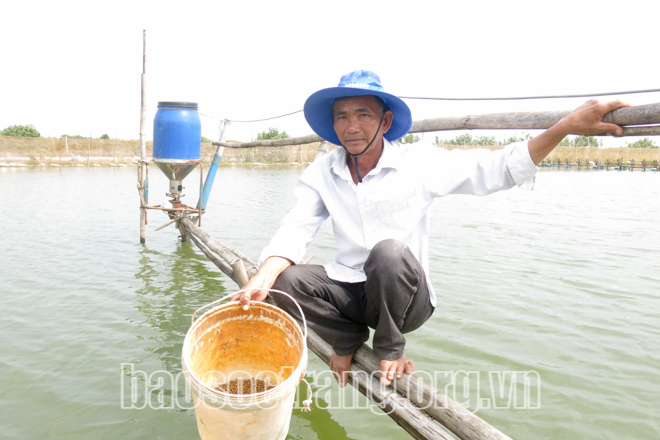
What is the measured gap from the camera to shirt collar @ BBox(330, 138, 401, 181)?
1941 mm

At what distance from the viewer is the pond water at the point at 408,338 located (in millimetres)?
2486

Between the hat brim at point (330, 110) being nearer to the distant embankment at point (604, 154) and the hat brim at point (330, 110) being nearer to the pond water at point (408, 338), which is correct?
the pond water at point (408, 338)

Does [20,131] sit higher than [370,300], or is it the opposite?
[20,131]

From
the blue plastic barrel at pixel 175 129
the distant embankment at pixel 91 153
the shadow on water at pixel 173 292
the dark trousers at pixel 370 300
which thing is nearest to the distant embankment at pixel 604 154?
the distant embankment at pixel 91 153

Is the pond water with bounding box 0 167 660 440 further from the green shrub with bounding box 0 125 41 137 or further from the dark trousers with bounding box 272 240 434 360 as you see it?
the green shrub with bounding box 0 125 41 137

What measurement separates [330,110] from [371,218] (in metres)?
0.65

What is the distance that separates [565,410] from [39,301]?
4.58m

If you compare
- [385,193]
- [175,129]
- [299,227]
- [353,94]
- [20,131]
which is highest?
[20,131]

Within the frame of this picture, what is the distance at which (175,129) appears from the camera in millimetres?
5996

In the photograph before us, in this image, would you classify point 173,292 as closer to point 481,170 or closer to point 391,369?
point 391,369

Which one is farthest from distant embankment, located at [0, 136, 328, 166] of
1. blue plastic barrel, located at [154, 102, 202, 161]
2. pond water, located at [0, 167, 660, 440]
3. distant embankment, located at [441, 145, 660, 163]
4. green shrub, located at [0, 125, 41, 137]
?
distant embankment, located at [441, 145, 660, 163]

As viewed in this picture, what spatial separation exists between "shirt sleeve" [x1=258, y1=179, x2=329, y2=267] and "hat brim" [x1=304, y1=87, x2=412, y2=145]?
36cm

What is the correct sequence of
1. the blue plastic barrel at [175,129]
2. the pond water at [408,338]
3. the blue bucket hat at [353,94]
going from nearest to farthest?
the blue bucket hat at [353,94], the pond water at [408,338], the blue plastic barrel at [175,129]

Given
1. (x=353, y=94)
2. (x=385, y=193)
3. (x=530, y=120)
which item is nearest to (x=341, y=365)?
(x=385, y=193)
